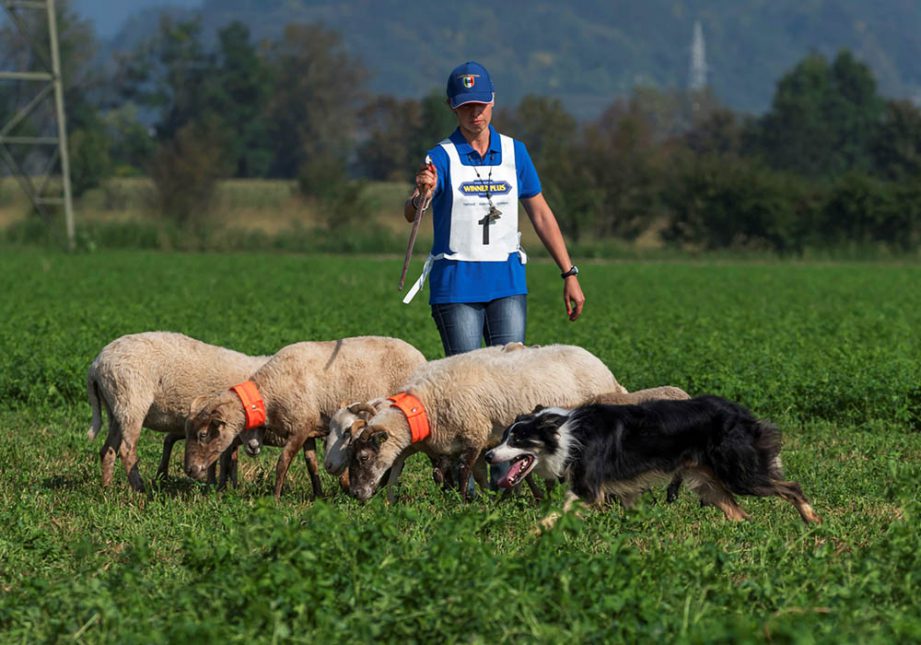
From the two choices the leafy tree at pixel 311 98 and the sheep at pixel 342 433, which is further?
the leafy tree at pixel 311 98

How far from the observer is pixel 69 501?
8.80 metres

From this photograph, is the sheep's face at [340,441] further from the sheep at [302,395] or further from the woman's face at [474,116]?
the woman's face at [474,116]

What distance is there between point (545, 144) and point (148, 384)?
59.4 m

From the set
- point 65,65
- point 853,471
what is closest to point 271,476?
point 853,471

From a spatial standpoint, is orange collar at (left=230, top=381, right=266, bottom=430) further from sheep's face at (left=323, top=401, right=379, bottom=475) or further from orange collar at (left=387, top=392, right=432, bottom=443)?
orange collar at (left=387, top=392, right=432, bottom=443)

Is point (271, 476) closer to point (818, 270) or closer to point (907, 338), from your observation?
point (907, 338)

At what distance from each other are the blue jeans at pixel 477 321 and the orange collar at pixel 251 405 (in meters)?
1.40

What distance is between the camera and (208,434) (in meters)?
9.01

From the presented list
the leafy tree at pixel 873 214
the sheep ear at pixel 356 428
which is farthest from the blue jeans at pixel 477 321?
the leafy tree at pixel 873 214

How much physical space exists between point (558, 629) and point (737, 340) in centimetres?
1240

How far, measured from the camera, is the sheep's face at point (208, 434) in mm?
9000

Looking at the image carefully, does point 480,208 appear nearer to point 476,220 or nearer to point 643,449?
point 476,220

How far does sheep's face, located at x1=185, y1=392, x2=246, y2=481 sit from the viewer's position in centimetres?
900

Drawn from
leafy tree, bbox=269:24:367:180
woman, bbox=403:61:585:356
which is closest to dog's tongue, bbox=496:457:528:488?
woman, bbox=403:61:585:356
